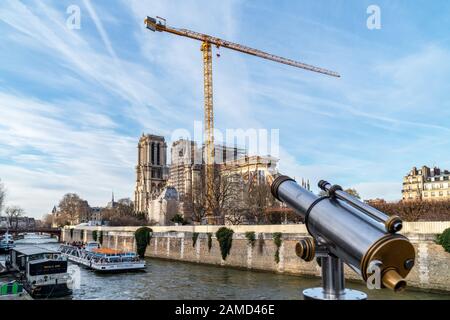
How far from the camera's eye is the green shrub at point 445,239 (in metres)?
24.7

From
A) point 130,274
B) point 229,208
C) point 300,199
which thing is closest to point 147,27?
point 229,208

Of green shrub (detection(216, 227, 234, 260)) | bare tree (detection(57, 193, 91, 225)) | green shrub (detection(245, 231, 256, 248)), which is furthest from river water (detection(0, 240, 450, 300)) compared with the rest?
bare tree (detection(57, 193, 91, 225))

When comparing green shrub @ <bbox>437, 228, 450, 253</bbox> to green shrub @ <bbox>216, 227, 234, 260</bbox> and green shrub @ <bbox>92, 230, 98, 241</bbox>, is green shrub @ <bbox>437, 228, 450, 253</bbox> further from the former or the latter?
green shrub @ <bbox>92, 230, 98, 241</bbox>

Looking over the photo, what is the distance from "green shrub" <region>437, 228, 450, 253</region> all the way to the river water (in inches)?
114

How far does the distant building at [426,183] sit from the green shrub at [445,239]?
6869cm

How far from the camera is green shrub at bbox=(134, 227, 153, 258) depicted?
191 feet

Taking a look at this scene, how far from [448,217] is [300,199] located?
3620 centimetres

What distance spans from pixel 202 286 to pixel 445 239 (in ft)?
53.5

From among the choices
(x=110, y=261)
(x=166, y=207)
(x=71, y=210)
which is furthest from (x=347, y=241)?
(x=71, y=210)

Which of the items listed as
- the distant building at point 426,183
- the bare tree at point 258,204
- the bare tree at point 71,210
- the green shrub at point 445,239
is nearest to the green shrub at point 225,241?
the bare tree at point 258,204

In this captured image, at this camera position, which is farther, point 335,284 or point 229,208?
point 229,208

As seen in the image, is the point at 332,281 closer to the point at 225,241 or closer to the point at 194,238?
the point at 225,241
